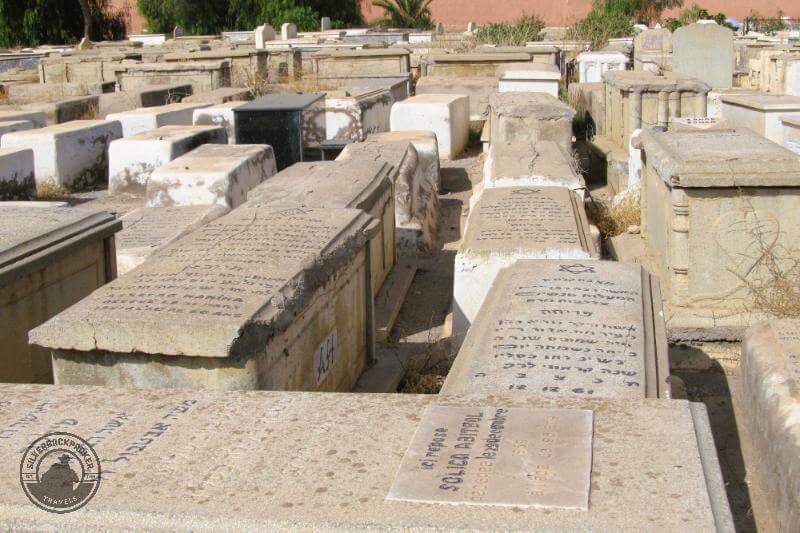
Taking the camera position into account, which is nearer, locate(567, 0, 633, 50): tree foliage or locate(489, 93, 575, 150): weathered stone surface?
locate(489, 93, 575, 150): weathered stone surface

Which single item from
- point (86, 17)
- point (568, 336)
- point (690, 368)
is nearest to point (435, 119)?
point (690, 368)

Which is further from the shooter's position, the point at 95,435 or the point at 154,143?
the point at 154,143

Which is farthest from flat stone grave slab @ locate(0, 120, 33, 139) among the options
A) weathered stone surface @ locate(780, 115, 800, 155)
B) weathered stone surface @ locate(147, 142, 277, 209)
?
weathered stone surface @ locate(780, 115, 800, 155)

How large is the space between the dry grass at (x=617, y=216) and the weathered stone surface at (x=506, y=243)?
1502 millimetres

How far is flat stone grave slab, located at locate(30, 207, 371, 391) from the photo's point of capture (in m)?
2.83

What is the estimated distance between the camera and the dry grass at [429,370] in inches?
162

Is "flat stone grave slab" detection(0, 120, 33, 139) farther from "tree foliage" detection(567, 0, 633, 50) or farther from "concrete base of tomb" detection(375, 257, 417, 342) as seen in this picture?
"tree foliage" detection(567, 0, 633, 50)

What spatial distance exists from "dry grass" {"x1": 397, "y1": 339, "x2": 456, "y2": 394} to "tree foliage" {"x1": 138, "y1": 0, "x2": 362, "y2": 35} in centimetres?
2800

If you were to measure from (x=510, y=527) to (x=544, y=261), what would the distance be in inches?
94.3

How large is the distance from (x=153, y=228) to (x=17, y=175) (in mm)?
2819

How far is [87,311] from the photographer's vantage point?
116 inches

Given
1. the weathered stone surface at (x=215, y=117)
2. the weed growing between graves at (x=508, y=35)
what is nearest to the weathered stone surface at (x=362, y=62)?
the weathered stone surface at (x=215, y=117)

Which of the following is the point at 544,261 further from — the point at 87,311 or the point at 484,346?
the point at 87,311

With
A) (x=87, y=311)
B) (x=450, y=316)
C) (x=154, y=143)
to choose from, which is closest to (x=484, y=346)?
(x=87, y=311)
